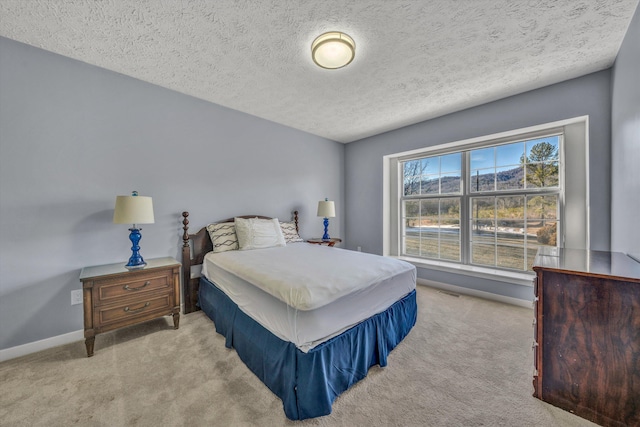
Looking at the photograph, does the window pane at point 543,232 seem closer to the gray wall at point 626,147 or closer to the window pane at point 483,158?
the gray wall at point 626,147

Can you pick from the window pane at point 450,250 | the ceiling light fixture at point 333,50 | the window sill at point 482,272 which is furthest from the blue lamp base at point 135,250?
the window pane at point 450,250

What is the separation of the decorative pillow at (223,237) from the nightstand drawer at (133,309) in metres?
0.71

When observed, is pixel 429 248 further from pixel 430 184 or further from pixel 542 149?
pixel 542 149

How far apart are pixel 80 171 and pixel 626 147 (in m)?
4.50

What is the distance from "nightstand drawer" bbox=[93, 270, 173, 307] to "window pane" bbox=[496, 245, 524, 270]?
3.87 m

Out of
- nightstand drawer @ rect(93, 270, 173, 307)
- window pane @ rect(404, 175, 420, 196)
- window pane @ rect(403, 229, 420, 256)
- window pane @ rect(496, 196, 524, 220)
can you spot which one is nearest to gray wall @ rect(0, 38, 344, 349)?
nightstand drawer @ rect(93, 270, 173, 307)

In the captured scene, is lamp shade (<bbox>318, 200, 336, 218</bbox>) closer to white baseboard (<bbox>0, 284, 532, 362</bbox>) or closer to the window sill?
the window sill

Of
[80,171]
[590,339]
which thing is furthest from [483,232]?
[80,171]

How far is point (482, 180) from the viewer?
3.27 metres

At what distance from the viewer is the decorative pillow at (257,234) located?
2.87 m

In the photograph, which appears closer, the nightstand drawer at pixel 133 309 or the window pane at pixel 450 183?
the nightstand drawer at pixel 133 309

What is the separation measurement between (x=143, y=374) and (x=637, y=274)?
3027mm

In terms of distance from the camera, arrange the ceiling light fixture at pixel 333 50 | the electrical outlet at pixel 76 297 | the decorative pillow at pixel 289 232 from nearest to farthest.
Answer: the ceiling light fixture at pixel 333 50, the electrical outlet at pixel 76 297, the decorative pillow at pixel 289 232

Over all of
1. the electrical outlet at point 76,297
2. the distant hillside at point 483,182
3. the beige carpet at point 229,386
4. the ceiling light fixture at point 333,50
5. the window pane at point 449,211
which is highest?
the ceiling light fixture at point 333,50
